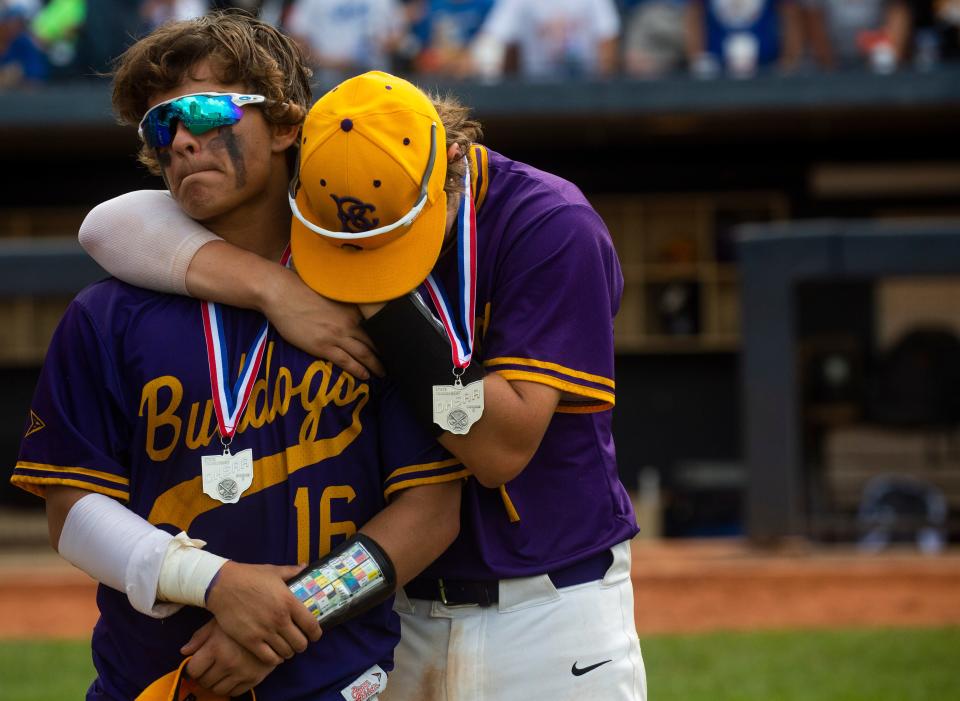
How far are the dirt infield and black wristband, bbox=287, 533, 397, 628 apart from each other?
5637 millimetres

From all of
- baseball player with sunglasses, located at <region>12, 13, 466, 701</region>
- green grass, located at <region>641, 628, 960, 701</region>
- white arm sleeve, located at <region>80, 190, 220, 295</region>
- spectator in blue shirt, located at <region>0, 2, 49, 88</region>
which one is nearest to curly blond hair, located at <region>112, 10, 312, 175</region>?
baseball player with sunglasses, located at <region>12, 13, 466, 701</region>

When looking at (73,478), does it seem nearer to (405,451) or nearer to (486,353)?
(405,451)

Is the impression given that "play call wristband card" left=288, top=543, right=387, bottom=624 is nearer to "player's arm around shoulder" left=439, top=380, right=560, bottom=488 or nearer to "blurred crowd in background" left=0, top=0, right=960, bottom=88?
"player's arm around shoulder" left=439, top=380, right=560, bottom=488

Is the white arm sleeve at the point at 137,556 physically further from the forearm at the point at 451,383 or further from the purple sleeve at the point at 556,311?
the purple sleeve at the point at 556,311

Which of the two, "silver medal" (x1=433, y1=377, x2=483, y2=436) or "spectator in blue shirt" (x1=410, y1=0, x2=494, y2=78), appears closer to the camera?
"silver medal" (x1=433, y1=377, x2=483, y2=436)

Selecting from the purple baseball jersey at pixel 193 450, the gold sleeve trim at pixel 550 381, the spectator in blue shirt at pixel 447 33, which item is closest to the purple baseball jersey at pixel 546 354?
the gold sleeve trim at pixel 550 381

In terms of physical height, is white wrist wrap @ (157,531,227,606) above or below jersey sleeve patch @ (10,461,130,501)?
below

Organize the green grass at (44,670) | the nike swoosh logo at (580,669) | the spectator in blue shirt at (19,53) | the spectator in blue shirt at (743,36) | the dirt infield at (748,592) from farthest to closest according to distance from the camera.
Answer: the spectator in blue shirt at (19,53)
the spectator in blue shirt at (743,36)
the dirt infield at (748,592)
the green grass at (44,670)
the nike swoosh logo at (580,669)

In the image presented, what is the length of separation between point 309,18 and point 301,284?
1006 centimetres

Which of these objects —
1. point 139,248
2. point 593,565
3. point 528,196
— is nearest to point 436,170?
point 528,196

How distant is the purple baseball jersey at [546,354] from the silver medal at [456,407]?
0.16 meters

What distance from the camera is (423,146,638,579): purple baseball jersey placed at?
2592 millimetres

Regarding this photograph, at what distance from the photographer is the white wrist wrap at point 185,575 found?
2.31 meters

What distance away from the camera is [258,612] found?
→ 231 centimetres
